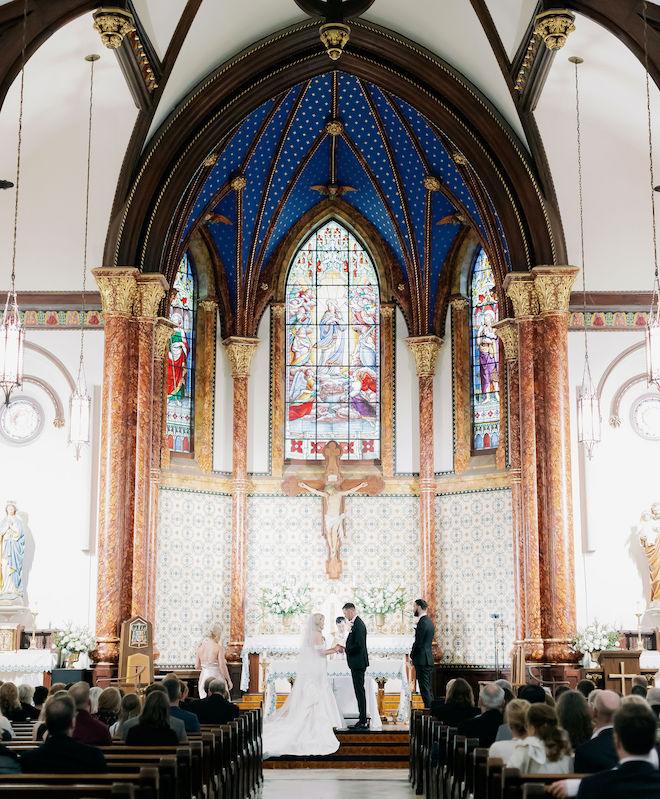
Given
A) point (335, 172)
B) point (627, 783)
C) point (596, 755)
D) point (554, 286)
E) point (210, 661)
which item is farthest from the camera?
point (335, 172)

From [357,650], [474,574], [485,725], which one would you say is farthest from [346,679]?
[485,725]

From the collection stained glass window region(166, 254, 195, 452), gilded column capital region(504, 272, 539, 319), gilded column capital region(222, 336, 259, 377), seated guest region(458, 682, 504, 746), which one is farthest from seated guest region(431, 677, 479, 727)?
gilded column capital region(222, 336, 259, 377)

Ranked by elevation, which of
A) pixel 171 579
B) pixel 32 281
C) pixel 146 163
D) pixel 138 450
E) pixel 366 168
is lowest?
pixel 171 579

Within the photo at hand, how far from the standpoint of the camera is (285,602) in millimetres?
21828

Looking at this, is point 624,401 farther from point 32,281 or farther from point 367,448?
point 32,281

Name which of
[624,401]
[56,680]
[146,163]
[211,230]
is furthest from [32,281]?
[624,401]

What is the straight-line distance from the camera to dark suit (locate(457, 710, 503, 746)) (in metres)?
8.90

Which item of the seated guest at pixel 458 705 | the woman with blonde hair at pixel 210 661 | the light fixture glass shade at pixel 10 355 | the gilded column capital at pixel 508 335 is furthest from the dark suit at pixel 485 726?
the gilded column capital at pixel 508 335

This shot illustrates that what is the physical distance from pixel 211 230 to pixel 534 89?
27.7 ft

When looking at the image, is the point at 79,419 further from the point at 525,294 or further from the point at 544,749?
the point at 544,749

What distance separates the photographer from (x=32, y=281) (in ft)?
63.5

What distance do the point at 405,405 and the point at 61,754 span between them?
58.5 ft

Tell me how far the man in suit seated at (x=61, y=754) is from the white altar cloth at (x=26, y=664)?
10.4m

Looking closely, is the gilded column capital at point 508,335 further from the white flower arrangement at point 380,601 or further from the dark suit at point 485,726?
the dark suit at point 485,726
